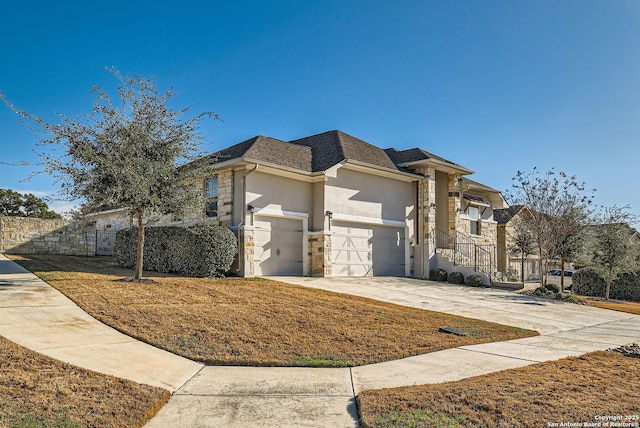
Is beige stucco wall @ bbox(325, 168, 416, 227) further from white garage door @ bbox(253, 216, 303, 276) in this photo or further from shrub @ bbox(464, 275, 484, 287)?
shrub @ bbox(464, 275, 484, 287)

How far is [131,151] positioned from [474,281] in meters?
14.6

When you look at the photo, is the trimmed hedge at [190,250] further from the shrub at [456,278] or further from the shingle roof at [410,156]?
the shingle roof at [410,156]

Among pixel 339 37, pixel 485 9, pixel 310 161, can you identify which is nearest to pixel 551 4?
pixel 485 9

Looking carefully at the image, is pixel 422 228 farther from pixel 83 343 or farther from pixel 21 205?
pixel 21 205

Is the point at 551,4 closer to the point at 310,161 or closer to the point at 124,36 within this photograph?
the point at 310,161

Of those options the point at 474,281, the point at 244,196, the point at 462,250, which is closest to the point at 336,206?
the point at 244,196

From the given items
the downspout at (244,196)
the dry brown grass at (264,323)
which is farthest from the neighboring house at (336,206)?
the dry brown grass at (264,323)

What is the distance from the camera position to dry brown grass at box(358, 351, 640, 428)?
170 inches

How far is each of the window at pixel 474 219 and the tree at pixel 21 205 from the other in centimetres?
3489

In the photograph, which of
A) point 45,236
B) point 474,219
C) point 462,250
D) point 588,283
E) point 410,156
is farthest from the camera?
point 474,219

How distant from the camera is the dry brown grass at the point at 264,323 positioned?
7199mm

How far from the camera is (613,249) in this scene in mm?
20422

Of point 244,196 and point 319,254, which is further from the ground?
point 244,196

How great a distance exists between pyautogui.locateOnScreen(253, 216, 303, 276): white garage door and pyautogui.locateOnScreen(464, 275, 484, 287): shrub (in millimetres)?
7374
